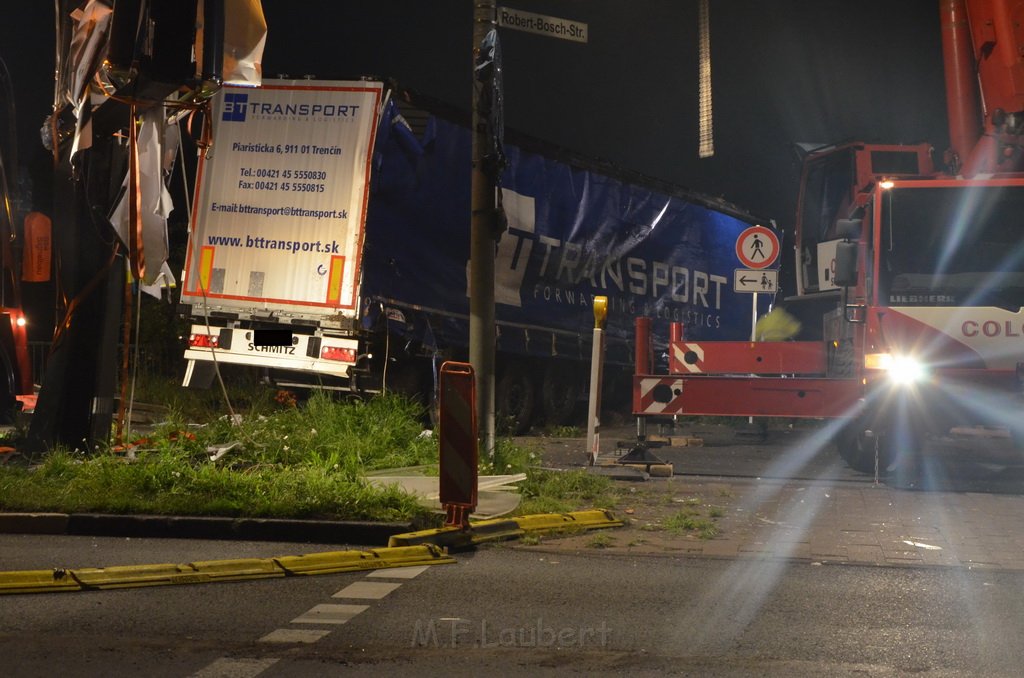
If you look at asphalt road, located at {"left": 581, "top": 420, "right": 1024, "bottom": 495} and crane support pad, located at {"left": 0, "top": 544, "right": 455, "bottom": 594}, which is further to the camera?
asphalt road, located at {"left": 581, "top": 420, "right": 1024, "bottom": 495}

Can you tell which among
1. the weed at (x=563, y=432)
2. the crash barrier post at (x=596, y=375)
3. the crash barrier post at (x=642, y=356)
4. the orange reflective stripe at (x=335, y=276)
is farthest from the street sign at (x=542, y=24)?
the weed at (x=563, y=432)

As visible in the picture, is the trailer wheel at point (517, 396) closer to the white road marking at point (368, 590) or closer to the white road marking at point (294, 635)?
the white road marking at point (368, 590)

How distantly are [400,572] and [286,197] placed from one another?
8.28 meters

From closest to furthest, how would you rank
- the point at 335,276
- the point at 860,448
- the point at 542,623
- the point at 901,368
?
the point at 542,623
the point at 901,368
the point at 860,448
the point at 335,276

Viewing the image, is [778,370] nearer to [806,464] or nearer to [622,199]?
[806,464]

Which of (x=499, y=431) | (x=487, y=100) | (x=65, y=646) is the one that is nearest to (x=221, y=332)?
(x=499, y=431)

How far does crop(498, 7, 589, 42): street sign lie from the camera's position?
1090 centimetres

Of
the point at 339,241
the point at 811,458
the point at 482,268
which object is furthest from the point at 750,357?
the point at 339,241

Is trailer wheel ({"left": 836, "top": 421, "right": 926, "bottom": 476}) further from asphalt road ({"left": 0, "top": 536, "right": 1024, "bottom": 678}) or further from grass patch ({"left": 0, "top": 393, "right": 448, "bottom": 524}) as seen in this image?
asphalt road ({"left": 0, "top": 536, "right": 1024, "bottom": 678})

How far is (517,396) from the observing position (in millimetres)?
17953

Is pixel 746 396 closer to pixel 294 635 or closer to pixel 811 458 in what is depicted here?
pixel 811 458

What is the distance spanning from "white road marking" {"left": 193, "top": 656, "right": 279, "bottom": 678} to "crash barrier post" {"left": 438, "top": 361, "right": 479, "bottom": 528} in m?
2.96

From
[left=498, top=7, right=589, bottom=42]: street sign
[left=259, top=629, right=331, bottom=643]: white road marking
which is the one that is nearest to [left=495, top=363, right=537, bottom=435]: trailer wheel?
[left=498, top=7, right=589, bottom=42]: street sign

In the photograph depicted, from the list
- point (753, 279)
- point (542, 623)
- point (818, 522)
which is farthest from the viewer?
point (753, 279)
